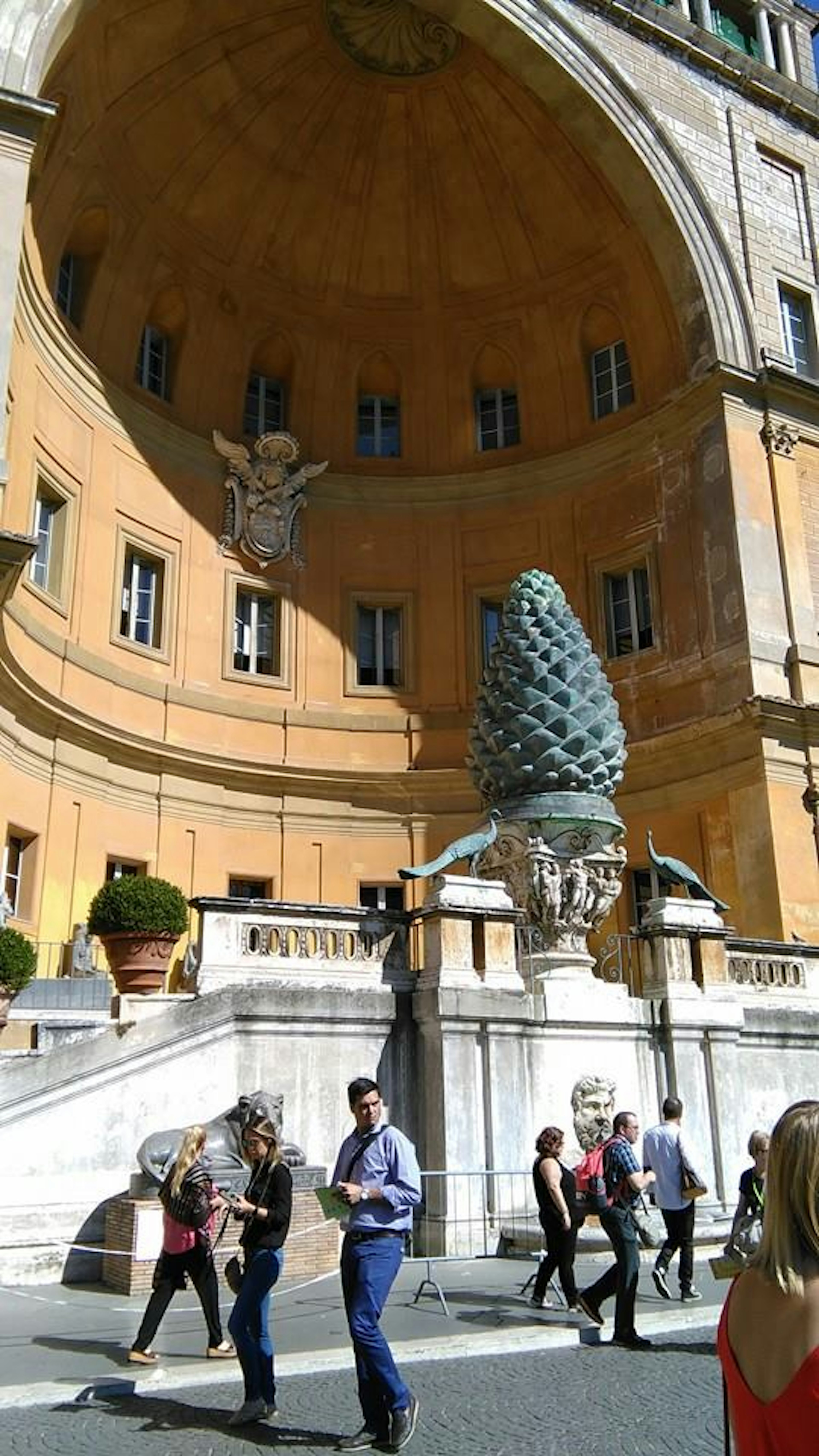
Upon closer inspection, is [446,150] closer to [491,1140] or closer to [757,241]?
[757,241]

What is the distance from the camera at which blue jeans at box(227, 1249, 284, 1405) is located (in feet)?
19.2

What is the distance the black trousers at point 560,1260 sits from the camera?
840cm

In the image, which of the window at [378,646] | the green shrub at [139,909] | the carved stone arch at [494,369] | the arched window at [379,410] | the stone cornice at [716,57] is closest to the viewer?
the green shrub at [139,909]

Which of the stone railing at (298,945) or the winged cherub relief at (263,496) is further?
the winged cherub relief at (263,496)

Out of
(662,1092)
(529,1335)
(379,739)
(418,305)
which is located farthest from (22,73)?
(529,1335)

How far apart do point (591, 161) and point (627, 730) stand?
11402mm

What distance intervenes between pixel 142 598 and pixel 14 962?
13.1 meters

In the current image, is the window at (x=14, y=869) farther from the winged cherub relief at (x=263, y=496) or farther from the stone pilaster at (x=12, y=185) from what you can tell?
the winged cherub relief at (x=263, y=496)

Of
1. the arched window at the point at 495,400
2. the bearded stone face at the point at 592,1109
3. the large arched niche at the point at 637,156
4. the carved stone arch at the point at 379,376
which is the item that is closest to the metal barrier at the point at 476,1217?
the bearded stone face at the point at 592,1109

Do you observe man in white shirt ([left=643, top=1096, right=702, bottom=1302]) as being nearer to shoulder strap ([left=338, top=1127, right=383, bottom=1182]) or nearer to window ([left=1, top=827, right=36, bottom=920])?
shoulder strap ([left=338, top=1127, right=383, bottom=1182])

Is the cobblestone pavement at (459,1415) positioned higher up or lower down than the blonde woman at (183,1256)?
lower down

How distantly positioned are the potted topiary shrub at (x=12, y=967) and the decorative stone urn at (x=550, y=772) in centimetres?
473

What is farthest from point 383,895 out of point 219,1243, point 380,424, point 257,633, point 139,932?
point 219,1243

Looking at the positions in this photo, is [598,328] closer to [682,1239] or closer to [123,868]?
[123,868]
